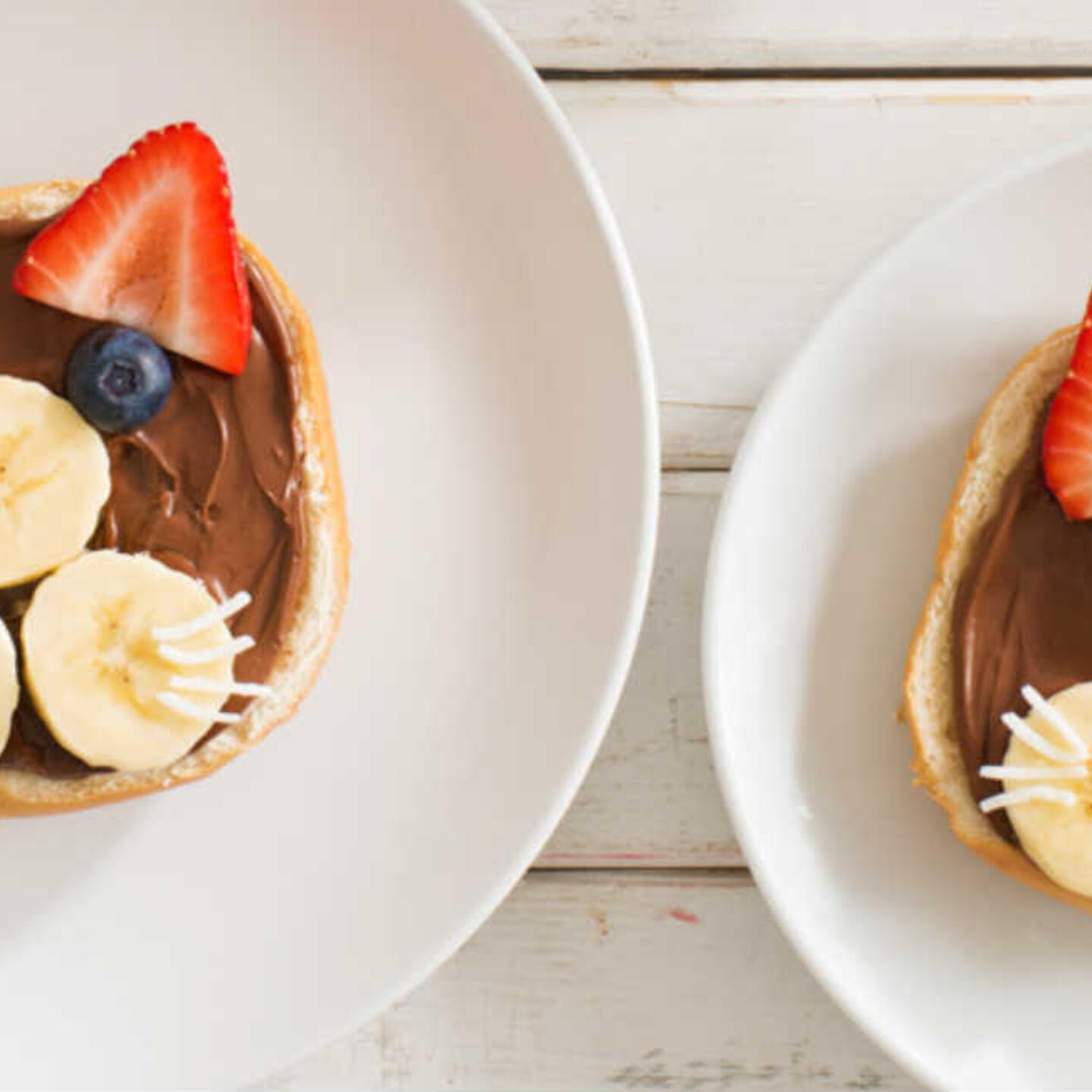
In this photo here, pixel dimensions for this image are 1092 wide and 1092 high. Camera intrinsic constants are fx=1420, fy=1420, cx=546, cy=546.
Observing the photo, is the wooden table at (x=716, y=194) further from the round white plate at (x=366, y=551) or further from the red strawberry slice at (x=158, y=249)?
the red strawberry slice at (x=158, y=249)

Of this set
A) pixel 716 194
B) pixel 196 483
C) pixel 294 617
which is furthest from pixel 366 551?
pixel 716 194

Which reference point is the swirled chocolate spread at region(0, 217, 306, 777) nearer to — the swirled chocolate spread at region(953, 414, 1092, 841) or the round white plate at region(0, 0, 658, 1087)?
the round white plate at region(0, 0, 658, 1087)

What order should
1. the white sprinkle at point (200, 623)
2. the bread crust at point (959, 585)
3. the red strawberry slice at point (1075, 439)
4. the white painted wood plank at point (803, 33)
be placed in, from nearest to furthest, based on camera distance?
the white sprinkle at point (200, 623), the red strawberry slice at point (1075, 439), the bread crust at point (959, 585), the white painted wood plank at point (803, 33)

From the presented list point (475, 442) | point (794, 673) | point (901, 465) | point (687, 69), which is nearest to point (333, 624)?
point (475, 442)

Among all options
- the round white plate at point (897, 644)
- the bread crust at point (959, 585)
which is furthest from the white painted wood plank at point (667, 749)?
the bread crust at point (959, 585)

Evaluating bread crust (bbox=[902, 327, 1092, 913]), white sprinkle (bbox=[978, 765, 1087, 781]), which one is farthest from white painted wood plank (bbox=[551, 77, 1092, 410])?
white sprinkle (bbox=[978, 765, 1087, 781])

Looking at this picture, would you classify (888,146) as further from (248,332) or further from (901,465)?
(248,332)
